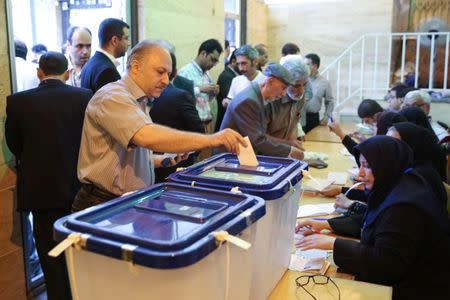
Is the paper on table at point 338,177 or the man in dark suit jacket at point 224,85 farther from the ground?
the man in dark suit jacket at point 224,85

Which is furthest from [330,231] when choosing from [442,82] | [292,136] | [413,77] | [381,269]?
[442,82]

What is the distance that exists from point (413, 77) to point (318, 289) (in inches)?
250

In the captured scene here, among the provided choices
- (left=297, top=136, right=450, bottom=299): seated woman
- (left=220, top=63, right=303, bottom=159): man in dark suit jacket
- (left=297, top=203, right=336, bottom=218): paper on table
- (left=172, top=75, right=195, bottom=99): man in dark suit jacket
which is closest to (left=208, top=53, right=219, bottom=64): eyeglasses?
(left=172, top=75, right=195, bottom=99): man in dark suit jacket

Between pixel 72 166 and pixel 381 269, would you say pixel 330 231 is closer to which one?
pixel 381 269

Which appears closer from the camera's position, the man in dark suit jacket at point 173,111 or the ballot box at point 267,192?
the ballot box at point 267,192

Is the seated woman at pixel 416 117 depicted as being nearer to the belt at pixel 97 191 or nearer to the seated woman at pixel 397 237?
the seated woman at pixel 397 237

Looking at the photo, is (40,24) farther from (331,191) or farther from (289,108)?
(331,191)

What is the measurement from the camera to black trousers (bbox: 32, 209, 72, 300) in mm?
2445

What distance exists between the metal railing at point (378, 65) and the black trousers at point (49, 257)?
18.5 ft

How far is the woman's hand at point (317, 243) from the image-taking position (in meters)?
1.78

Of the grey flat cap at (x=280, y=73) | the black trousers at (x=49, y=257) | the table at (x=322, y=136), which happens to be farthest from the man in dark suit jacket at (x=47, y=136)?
the table at (x=322, y=136)

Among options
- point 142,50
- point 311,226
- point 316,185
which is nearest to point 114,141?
point 142,50

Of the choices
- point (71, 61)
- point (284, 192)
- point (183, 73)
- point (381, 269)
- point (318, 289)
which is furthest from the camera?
point (183, 73)

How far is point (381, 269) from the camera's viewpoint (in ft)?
5.33
